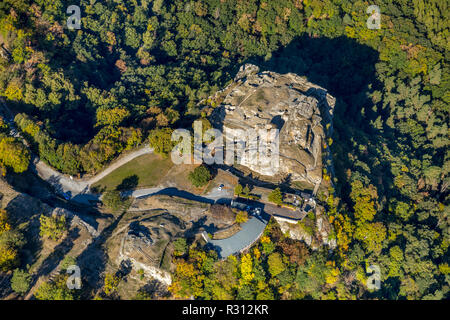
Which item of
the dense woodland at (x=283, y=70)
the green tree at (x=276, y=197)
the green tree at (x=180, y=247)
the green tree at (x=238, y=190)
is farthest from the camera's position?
the green tree at (x=238, y=190)

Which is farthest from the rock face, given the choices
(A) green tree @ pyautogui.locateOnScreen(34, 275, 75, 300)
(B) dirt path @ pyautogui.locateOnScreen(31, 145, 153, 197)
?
(A) green tree @ pyautogui.locateOnScreen(34, 275, 75, 300)

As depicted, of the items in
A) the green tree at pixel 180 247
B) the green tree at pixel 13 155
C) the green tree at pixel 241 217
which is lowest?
the green tree at pixel 180 247

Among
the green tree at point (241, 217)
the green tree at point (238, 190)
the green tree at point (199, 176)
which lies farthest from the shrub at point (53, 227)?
the green tree at point (238, 190)

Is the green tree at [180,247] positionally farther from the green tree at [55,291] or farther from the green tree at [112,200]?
the green tree at [55,291]

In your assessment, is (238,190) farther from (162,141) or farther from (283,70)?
(283,70)

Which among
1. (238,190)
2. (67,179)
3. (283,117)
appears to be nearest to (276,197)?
(238,190)

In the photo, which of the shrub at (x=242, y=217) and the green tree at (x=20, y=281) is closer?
the green tree at (x=20, y=281)

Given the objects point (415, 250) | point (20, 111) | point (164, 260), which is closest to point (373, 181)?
point (415, 250)

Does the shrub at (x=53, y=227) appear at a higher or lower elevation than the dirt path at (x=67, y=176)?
lower
